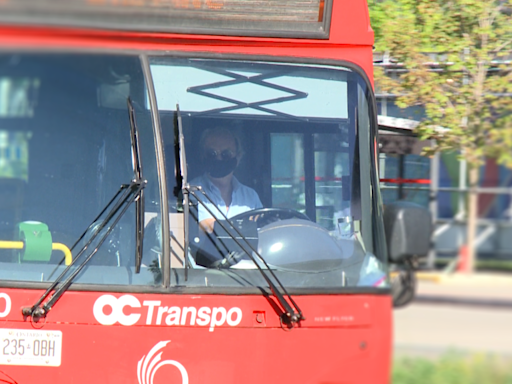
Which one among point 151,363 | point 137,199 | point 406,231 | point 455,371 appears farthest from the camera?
point 455,371

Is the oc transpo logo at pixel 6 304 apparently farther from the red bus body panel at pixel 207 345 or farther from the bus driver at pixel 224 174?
the bus driver at pixel 224 174

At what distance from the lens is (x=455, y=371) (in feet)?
19.6

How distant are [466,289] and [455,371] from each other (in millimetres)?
7494

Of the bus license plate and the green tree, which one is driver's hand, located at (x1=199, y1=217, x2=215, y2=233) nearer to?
the bus license plate

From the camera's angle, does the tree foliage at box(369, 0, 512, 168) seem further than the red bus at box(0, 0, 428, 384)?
Yes

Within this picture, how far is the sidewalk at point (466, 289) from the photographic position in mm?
12222

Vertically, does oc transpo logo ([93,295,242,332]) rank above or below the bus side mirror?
below

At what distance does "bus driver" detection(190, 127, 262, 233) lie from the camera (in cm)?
325

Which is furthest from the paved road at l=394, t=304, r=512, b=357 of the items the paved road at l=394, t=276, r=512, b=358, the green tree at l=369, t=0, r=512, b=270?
the green tree at l=369, t=0, r=512, b=270

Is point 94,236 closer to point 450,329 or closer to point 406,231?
point 406,231

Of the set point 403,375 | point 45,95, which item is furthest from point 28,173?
point 403,375

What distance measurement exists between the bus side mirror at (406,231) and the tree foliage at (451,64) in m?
1.19

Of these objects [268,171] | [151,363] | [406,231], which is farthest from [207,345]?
[406,231]

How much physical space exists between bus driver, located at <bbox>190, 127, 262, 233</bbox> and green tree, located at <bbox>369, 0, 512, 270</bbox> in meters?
1.46
